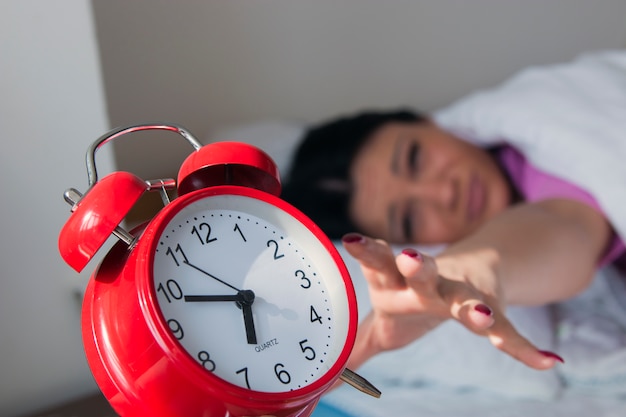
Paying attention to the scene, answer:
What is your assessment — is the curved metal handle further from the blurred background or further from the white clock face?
the blurred background

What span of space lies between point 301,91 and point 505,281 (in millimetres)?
763

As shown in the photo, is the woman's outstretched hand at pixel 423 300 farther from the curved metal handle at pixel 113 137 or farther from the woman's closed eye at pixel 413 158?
the woman's closed eye at pixel 413 158

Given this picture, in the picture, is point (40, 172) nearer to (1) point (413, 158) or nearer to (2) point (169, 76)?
(2) point (169, 76)

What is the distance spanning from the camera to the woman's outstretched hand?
54 centimetres

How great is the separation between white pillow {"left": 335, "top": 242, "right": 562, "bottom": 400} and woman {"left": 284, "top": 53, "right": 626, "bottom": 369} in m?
0.09

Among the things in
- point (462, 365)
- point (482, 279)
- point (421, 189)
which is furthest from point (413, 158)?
point (482, 279)

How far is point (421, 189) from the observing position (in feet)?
3.84

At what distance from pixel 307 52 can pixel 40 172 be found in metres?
0.77

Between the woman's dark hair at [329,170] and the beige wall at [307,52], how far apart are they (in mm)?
148

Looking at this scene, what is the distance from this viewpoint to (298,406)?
415 millimetres

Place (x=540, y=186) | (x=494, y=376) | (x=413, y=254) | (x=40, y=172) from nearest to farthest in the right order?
(x=413, y=254)
(x=40, y=172)
(x=494, y=376)
(x=540, y=186)

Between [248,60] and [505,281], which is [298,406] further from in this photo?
[248,60]

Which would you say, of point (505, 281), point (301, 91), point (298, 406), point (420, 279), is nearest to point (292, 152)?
point (301, 91)

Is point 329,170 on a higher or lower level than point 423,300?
lower
